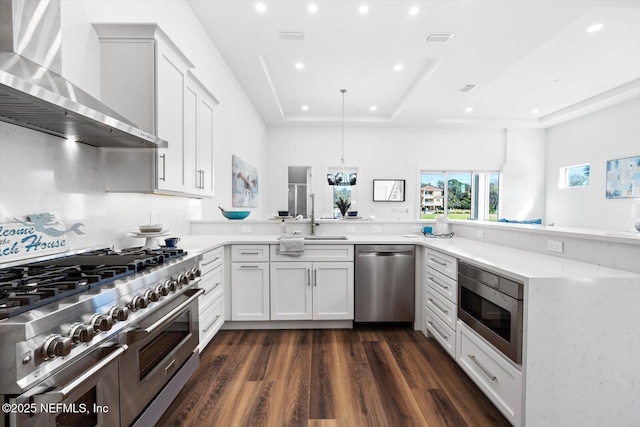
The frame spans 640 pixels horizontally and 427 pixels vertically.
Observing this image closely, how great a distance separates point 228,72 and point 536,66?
440 cm

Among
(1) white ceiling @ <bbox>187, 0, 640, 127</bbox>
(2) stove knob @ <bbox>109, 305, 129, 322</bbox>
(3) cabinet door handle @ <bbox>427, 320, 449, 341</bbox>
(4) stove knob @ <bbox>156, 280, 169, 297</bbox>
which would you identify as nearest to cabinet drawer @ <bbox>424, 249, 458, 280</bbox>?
(3) cabinet door handle @ <bbox>427, 320, 449, 341</bbox>

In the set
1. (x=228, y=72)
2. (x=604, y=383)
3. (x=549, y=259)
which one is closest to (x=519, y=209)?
(x=549, y=259)

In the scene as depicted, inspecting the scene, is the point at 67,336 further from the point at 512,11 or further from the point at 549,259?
the point at 512,11

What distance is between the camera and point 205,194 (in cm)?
270

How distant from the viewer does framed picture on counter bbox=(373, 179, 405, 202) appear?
693 cm

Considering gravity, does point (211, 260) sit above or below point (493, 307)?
above

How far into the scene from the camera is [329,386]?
202cm

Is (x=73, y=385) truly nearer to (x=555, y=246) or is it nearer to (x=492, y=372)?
(x=492, y=372)

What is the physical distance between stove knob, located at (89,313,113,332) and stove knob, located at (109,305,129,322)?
0.04 metres

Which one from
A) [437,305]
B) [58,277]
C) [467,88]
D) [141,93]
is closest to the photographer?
[58,277]

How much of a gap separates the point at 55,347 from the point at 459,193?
7.63 metres

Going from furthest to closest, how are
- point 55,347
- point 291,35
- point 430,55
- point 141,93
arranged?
point 430,55, point 291,35, point 141,93, point 55,347

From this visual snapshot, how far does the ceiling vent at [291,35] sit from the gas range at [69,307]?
2716mm

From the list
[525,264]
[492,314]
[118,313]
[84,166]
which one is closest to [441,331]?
[492,314]
